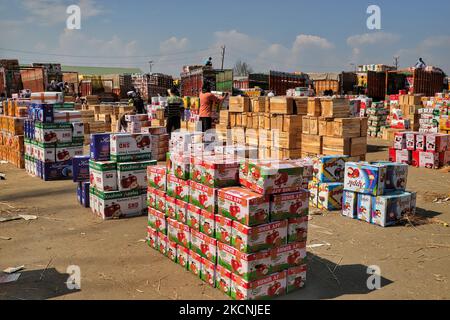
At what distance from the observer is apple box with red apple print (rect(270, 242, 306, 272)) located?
499 cm

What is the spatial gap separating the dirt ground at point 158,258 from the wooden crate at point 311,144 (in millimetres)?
3329

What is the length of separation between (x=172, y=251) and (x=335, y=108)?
7147 millimetres

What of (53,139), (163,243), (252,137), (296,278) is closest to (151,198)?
(163,243)

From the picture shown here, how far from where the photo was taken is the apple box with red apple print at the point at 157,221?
6.38m

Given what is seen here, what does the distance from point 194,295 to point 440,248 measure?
13.8ft

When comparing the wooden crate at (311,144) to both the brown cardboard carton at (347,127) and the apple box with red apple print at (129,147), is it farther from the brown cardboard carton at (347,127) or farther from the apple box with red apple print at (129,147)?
the apple box with red apple print at (129,147)

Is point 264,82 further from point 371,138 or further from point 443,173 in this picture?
point 443,173

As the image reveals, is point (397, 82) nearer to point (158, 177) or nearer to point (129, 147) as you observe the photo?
point (129, 147)

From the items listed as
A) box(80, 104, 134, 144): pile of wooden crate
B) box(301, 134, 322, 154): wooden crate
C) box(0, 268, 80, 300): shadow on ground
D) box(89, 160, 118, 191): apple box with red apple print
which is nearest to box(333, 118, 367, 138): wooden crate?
box(301, 134, 322, 154): wooden crate

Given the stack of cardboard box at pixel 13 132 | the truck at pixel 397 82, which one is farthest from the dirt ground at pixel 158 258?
the truck at pixel 397 82

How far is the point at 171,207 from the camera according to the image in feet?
20.2

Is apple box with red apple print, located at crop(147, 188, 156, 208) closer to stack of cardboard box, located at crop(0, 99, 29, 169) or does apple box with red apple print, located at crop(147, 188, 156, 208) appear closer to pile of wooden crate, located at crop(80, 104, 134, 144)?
stack of cardboard box, located at crop(0, 99, 29, 169)

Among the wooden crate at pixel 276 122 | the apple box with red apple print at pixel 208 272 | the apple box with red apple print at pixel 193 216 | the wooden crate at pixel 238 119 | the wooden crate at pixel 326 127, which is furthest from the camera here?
the wooden crate at pixel 238 119

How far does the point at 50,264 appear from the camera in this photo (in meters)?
6.07
